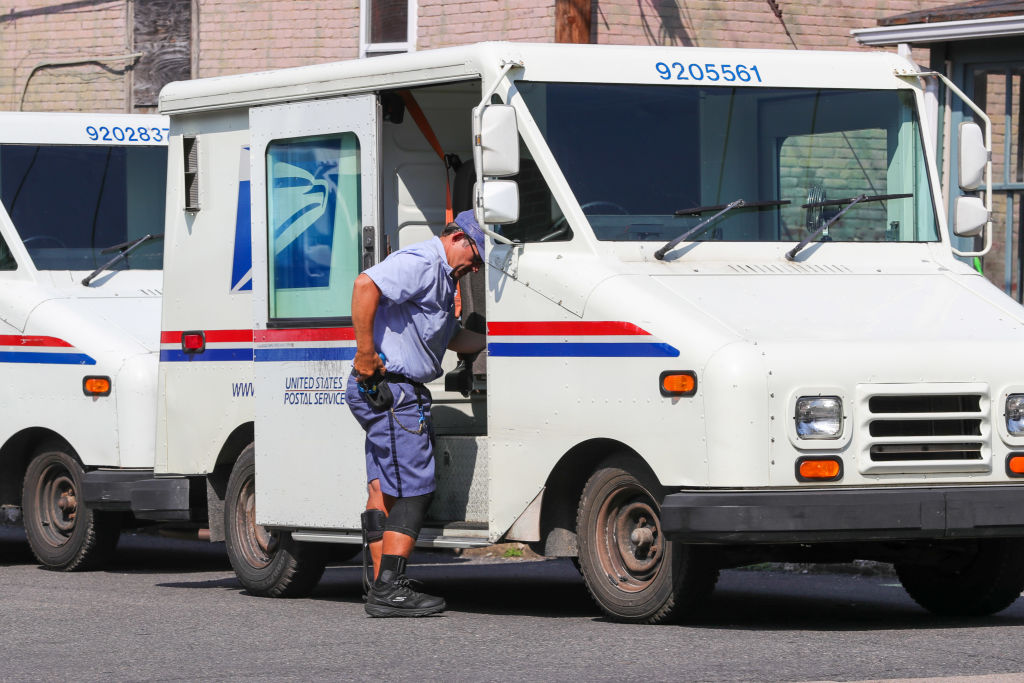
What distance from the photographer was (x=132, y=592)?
1070 centimetres

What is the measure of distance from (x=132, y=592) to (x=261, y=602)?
3.43 feet

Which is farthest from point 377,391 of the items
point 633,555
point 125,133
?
point 125,133

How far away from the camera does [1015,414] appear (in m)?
7.98

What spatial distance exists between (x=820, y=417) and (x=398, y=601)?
2226 millimetres

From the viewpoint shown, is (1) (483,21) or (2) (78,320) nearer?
(2) (78,320)

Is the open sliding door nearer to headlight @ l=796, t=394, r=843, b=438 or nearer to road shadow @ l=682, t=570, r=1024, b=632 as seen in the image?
road shadow @ l=682, t=570, r=1024, b=632

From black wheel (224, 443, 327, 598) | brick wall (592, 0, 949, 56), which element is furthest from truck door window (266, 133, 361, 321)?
brick wall (592, 0, 949, 56)

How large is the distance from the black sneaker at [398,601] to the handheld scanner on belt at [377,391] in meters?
0.77

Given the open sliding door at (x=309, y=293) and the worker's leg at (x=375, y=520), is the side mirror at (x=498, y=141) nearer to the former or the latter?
the open sliding door at (x=309, y=293)

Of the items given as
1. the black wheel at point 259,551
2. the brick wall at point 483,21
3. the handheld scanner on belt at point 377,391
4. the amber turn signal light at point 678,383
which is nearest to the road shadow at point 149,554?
the black wheel at point 259,551

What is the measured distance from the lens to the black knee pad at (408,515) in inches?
349

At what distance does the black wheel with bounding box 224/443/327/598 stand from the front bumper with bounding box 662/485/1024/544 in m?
2.91

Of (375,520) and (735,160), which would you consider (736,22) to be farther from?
(375,520)

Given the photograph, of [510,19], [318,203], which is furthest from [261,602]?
[510,19]
